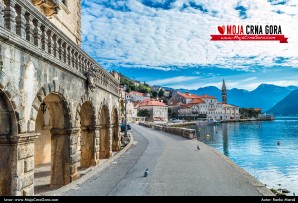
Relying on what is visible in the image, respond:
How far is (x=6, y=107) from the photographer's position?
21.4 ft

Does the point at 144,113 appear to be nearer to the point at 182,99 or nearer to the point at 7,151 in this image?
the point at 182,99

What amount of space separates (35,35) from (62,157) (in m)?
4.84

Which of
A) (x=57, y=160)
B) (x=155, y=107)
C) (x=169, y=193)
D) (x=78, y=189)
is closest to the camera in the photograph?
(x=169, y=193)

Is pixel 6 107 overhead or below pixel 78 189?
overhead

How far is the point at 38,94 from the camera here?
7910 millimetres

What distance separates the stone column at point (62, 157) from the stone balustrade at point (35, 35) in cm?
241

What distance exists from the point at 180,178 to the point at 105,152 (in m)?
7.79

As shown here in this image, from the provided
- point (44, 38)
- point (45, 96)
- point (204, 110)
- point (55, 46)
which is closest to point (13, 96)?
point (45, 96)

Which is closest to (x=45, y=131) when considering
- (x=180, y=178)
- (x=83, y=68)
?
(x=83, y=68)

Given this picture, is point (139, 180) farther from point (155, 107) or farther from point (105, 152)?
point (155, 107)

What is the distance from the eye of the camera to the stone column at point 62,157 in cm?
1050

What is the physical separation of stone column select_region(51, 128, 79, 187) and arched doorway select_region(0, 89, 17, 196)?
12.4ft

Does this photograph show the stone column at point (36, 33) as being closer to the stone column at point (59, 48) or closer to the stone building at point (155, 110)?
the stone column at point (59, 48)

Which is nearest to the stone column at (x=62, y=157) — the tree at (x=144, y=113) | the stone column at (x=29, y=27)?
the stone column at (x=29, y=27)
